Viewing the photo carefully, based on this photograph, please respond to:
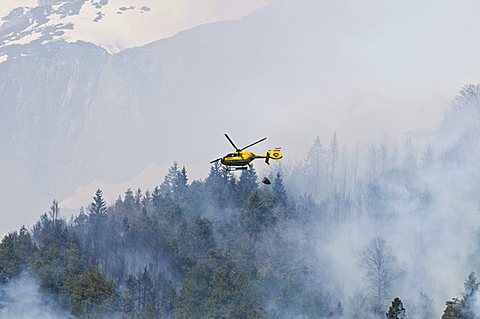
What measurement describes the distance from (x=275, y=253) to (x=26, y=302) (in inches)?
1445

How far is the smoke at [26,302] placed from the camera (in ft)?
403

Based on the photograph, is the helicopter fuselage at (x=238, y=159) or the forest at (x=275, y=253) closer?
the helicopter fuselage at (x=238, y=159)

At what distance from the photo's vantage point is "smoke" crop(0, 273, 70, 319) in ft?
403

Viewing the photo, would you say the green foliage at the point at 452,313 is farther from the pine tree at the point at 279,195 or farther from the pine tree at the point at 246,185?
the pine tree at the point at 246,185

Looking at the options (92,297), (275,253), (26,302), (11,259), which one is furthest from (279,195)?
(92,297)

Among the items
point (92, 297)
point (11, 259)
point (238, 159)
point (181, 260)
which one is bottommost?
point (181, 260)

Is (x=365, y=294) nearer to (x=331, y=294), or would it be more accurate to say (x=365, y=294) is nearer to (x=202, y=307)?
(x=331, y=294)

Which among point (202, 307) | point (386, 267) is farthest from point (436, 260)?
point (202, 307)

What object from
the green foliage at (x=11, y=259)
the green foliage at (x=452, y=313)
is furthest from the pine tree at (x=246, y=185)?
the green foliage at (x=452, y=313)

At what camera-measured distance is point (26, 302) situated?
125 meters

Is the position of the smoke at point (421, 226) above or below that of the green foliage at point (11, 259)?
below

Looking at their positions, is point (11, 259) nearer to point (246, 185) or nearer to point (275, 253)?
point (275, 253)

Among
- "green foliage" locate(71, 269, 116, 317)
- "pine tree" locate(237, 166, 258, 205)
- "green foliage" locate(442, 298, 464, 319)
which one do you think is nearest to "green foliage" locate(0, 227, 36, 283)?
"green foliage" locate(71, 269, 116, 317)

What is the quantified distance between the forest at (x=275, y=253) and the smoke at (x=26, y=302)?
0.24 m
